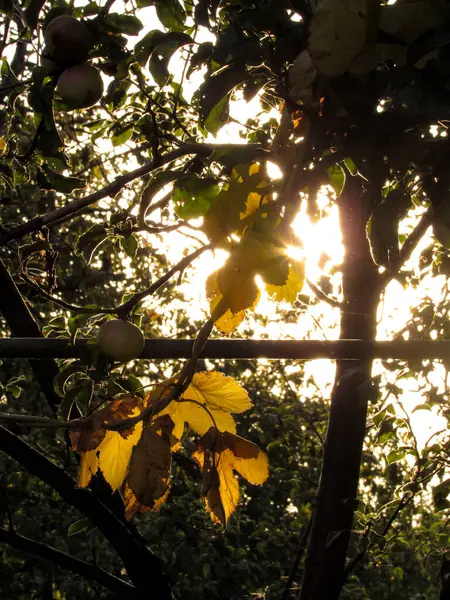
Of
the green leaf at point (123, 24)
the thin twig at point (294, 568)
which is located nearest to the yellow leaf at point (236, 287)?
the green leaf at point (123, 24)

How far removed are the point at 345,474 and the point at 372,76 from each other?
55.8 inches

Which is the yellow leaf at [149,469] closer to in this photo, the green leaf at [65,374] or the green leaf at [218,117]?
the green leaf at [65,374]

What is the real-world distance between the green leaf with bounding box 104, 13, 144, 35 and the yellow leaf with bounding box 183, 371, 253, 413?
0.56m

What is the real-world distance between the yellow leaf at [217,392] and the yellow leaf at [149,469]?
224 mm

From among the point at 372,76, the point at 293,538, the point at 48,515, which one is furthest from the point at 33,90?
the point at 293,538

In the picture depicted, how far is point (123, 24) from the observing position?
103 cm

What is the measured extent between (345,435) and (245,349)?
98 centimetres

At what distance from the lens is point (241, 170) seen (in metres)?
0.74

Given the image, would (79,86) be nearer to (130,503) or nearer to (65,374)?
(65,374)

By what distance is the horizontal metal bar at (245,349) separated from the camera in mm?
1006

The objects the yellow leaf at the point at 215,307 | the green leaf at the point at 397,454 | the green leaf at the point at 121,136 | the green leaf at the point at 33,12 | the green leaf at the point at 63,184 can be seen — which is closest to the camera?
the yellow leaf at the point at 215,307

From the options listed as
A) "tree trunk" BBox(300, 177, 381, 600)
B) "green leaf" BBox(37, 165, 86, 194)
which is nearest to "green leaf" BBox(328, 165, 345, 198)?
"green leaf" BBox(37, 165, 86, 194)

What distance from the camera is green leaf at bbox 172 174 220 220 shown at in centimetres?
92

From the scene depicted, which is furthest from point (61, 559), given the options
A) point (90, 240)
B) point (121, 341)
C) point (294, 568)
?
point (121, 341)
